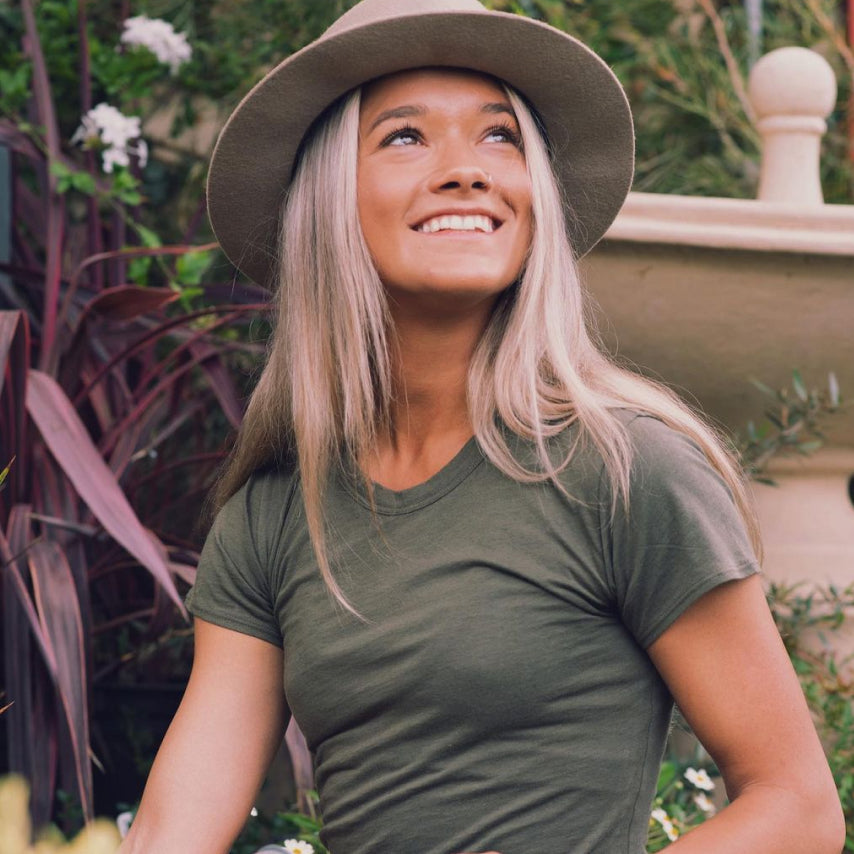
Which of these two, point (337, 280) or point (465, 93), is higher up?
point (465, 93)

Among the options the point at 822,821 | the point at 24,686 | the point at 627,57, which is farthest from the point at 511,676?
the point at 627,57

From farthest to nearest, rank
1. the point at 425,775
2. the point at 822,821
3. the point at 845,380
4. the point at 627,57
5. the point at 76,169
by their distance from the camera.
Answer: the point at 627,57 < the point at 76,169 < the point at 845,380 < the point at 425,775 < the point at 822,821

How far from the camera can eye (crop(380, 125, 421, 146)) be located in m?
1.72

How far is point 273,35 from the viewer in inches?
145

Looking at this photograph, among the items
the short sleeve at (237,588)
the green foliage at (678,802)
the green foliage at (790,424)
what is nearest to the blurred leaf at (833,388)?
the green foliage at (790,424)

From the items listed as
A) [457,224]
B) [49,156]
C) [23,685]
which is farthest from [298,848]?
[49,156]

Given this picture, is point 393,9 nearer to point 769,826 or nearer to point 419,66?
point 419,66

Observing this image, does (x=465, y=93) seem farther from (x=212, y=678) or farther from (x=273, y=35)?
(x=273, y=35)

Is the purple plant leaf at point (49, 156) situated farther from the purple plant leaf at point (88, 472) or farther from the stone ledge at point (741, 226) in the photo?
the stone ledge at point (741, 226)

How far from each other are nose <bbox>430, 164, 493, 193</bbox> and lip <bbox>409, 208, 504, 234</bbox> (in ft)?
0.09

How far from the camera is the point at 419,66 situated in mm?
1748

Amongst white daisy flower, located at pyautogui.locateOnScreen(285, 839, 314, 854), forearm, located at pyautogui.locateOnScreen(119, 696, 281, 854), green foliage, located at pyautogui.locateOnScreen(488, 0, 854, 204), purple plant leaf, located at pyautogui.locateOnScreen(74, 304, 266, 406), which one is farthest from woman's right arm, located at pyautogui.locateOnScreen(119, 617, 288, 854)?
green foliage, located at pyautogui.locateOnScreen(488, 0, 854, 204)

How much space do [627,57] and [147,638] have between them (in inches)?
92.6

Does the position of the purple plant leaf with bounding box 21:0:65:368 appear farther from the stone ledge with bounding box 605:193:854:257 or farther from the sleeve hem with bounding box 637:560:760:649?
the sleeve hem with bounding box 637:560:760:649
